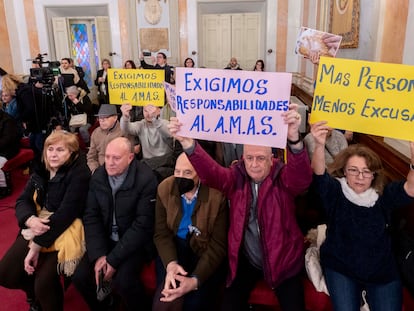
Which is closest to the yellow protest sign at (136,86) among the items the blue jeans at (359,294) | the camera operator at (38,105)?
the blue jeans at (359,294)

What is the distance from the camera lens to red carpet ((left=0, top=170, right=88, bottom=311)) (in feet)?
8.88

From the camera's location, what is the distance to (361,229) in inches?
77.9

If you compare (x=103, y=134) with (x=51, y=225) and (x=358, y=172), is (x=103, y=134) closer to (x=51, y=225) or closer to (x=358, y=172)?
(x=51, y=225)

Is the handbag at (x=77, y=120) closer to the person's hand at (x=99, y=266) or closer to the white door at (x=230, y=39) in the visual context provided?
the person's hand at (x=99, y=266)

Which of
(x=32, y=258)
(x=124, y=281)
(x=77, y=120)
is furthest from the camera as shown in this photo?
(x=77, y=120)

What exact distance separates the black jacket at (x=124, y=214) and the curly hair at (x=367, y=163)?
1.13 meters

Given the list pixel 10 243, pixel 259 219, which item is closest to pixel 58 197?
pixel 259 219

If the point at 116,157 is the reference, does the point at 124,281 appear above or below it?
below

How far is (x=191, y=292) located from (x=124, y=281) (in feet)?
1.41

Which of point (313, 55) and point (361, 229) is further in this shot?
point (313, 55)

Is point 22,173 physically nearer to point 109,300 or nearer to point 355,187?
point 109,300

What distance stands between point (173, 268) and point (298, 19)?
356 inches

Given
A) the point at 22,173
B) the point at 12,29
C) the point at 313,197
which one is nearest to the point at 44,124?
the point at 22,173

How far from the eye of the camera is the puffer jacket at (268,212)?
205 centimetres
